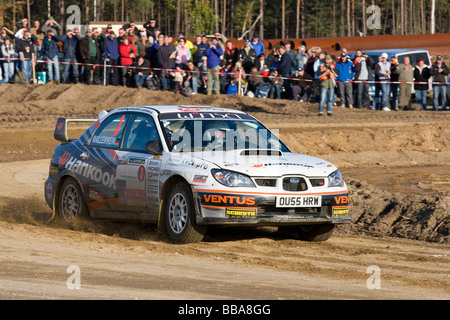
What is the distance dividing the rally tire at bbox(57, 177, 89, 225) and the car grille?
2.86 metres

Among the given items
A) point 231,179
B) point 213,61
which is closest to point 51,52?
point 213,61

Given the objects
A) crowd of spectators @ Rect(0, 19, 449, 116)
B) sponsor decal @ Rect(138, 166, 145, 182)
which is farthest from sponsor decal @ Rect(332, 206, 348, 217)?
crowd of spectators @ Rect(0, 19, 449, 116)

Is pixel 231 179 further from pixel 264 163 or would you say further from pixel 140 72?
pixel 140 72

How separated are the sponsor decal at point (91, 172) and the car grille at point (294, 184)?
2.24 meters

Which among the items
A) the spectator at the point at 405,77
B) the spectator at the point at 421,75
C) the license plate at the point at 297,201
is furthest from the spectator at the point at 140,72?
the license plate at the point at 297,201

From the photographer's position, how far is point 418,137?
2127 cm

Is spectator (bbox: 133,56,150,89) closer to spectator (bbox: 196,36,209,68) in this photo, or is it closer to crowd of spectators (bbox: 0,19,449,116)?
crowd of spectators (bbox: 0,19,449,116)

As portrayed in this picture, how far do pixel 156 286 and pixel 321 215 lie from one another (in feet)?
9.64

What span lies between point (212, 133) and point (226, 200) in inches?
48.8

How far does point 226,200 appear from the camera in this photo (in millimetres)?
8305

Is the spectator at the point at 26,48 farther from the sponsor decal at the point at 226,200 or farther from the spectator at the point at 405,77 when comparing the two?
the sponsor decal at the point at 226,200

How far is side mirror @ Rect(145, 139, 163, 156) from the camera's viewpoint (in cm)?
902

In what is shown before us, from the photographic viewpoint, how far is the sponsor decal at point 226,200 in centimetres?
830

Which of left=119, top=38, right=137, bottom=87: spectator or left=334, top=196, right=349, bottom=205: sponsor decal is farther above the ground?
left=119, top=38, right=137, bottom=87: spectator
